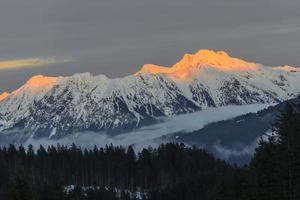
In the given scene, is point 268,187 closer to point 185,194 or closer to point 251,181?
point 251,181

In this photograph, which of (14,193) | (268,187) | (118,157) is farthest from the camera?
(118,157)

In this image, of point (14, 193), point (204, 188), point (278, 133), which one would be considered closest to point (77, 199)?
point (204, 188)

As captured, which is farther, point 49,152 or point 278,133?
point 49,152

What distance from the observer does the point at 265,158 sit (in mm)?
49562

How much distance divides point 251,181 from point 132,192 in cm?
13512

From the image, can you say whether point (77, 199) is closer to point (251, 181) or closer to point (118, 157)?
point (251, 181)

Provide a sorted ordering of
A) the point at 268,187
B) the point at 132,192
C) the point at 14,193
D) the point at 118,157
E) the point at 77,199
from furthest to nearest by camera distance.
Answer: the point at 118,157 < the point at 132,192 < the point at 77,199 < the point at 268,187 < the point at 14,193

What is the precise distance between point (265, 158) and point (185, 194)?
110705mm

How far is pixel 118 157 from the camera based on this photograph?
196625mm

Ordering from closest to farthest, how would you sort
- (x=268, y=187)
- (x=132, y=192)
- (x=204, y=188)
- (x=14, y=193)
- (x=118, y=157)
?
1. (x=14, y=193)
2. (x=268, y=187)
3. (x=204, y=188)
4. (x=132, y=192)
5. (x=118, y=157)

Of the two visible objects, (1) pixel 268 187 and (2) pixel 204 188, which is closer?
(1) pixel 268 187

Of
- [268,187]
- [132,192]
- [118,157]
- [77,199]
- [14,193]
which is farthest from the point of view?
[118,157]

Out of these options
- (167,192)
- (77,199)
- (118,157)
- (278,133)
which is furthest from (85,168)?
(278,133)

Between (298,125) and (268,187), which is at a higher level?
(298,125)
